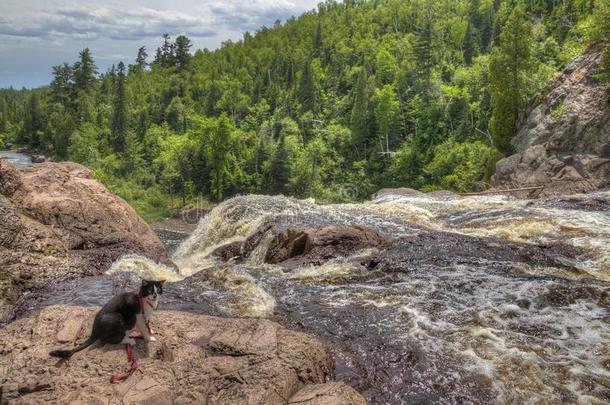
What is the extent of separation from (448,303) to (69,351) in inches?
265

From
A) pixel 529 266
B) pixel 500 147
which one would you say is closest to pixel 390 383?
pixel 529 266

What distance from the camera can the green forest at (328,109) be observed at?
53.5 m

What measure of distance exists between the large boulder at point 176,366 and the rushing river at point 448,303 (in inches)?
45.6

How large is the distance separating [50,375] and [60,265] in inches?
252

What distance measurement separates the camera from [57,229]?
12.7m

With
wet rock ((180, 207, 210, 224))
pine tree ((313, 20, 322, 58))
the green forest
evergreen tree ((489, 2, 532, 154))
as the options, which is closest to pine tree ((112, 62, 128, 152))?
the green forest

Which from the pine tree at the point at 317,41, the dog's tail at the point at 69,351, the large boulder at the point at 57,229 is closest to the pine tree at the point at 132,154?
the large boulder at the point at 57,229

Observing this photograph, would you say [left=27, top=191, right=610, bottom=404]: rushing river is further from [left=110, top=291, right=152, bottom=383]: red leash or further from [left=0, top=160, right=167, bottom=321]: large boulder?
[left=110, top=291, right=152, bottom=383]: red leash

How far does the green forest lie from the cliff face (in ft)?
7.01

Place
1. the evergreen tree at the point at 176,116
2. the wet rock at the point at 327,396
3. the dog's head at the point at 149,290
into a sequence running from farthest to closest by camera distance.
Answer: the evergreen tree at the point at 176,116, the dog's head at the point at 149,290, the wet rock at the point at 327,396

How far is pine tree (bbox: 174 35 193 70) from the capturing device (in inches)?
5187

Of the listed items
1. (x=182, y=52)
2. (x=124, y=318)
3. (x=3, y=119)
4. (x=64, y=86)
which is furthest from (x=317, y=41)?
(x=124, y=318)

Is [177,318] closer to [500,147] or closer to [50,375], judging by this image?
[50,375]

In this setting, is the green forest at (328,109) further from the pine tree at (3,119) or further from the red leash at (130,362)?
the red leash at (130,362)
